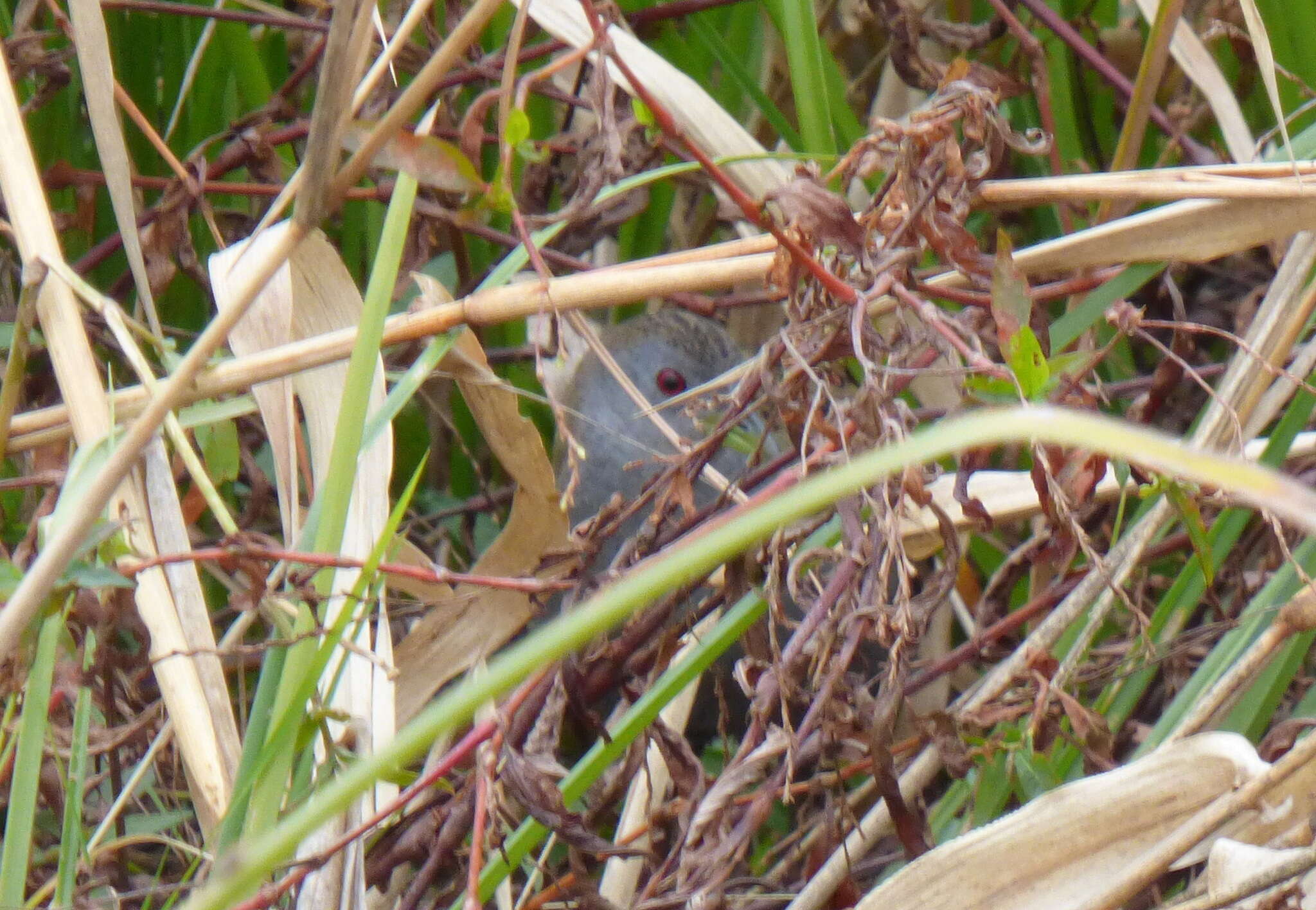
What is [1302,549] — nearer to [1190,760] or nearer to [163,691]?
[1190,760]

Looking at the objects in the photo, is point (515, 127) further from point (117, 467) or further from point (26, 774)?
point (26, 774)

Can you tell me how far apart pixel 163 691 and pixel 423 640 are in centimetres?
23

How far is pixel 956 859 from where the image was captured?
0.81 metres

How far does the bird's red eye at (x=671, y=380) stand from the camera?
2.09m


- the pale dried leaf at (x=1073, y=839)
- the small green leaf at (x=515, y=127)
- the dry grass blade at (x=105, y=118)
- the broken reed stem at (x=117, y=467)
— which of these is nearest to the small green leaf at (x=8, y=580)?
the broken reed stem at (x=117, y=467)

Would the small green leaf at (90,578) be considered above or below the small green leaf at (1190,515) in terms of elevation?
above

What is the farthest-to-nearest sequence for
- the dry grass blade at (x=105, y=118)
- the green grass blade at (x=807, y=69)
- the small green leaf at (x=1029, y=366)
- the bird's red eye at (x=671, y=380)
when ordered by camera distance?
the bird's red eye at (x=671, y=380)
the green grass blade at (x=807, y=69)
the dry grass blade at (x=105, y=118)
the small green leaf at (x=1029, y=366)

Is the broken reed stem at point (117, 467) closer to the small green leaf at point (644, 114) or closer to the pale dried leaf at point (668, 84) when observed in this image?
the small green leaf at point (644, 114)

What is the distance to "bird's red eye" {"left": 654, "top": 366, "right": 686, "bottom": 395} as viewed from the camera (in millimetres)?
2094

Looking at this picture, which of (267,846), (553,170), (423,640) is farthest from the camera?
(553,170)

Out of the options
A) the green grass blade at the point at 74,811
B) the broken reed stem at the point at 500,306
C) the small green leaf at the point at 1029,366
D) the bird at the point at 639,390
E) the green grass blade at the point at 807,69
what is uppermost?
the green grass blade at the point at 807,69

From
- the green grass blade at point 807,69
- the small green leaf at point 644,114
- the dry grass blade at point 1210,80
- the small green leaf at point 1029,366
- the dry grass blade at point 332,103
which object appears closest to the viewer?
the dry grass blade at point 332,103

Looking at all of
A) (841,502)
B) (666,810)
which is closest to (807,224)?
(841,502)

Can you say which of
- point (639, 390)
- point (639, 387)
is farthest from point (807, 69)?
point (639, 387)
